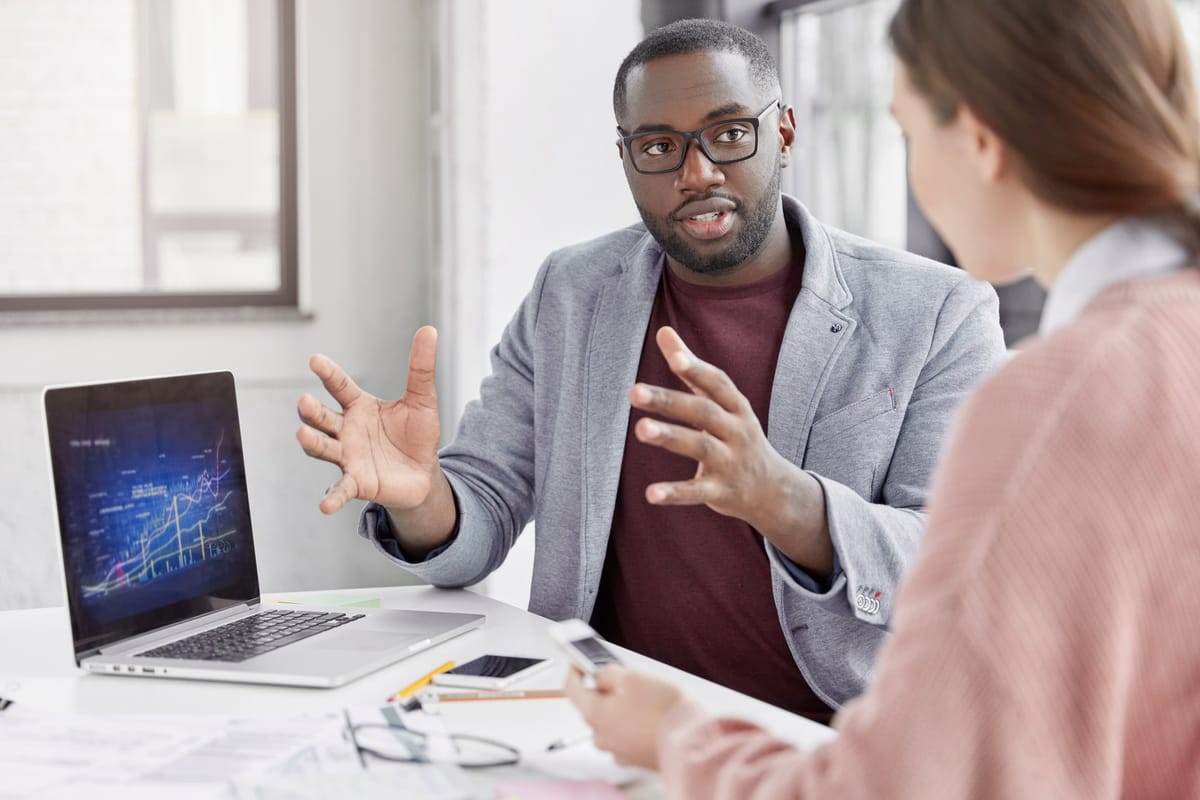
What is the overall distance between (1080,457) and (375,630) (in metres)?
0.95

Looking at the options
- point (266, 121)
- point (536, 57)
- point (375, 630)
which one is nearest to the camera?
point (375, 630)

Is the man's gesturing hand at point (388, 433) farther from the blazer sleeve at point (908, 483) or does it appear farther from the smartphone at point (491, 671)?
the blazer sleeve at point (908, 483)

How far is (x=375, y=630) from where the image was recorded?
1.46 m

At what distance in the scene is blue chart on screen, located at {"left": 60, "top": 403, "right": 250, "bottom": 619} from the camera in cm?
131

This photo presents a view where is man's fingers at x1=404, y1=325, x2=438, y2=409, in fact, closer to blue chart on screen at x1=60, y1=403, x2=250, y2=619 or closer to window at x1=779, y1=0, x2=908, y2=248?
blue chart on screen at x1=60, y1=403, x2=250, y2=619

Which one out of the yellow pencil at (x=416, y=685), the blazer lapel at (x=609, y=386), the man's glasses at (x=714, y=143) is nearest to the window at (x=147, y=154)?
the blazer lapel at (x=609, y=386)

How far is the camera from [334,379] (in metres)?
1.50

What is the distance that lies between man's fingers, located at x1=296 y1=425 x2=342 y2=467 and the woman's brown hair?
0.82 m

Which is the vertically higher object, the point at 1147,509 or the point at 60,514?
the point at 1147,509

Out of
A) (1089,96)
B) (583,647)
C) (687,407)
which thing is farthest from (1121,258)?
(583,647)

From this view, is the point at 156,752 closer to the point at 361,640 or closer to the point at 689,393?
the point at 361,640

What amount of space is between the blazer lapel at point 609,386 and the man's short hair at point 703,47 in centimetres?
25

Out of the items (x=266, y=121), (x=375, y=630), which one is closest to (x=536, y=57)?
(x=266, y=121)

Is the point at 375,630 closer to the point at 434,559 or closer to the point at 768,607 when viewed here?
the point at 434,559
